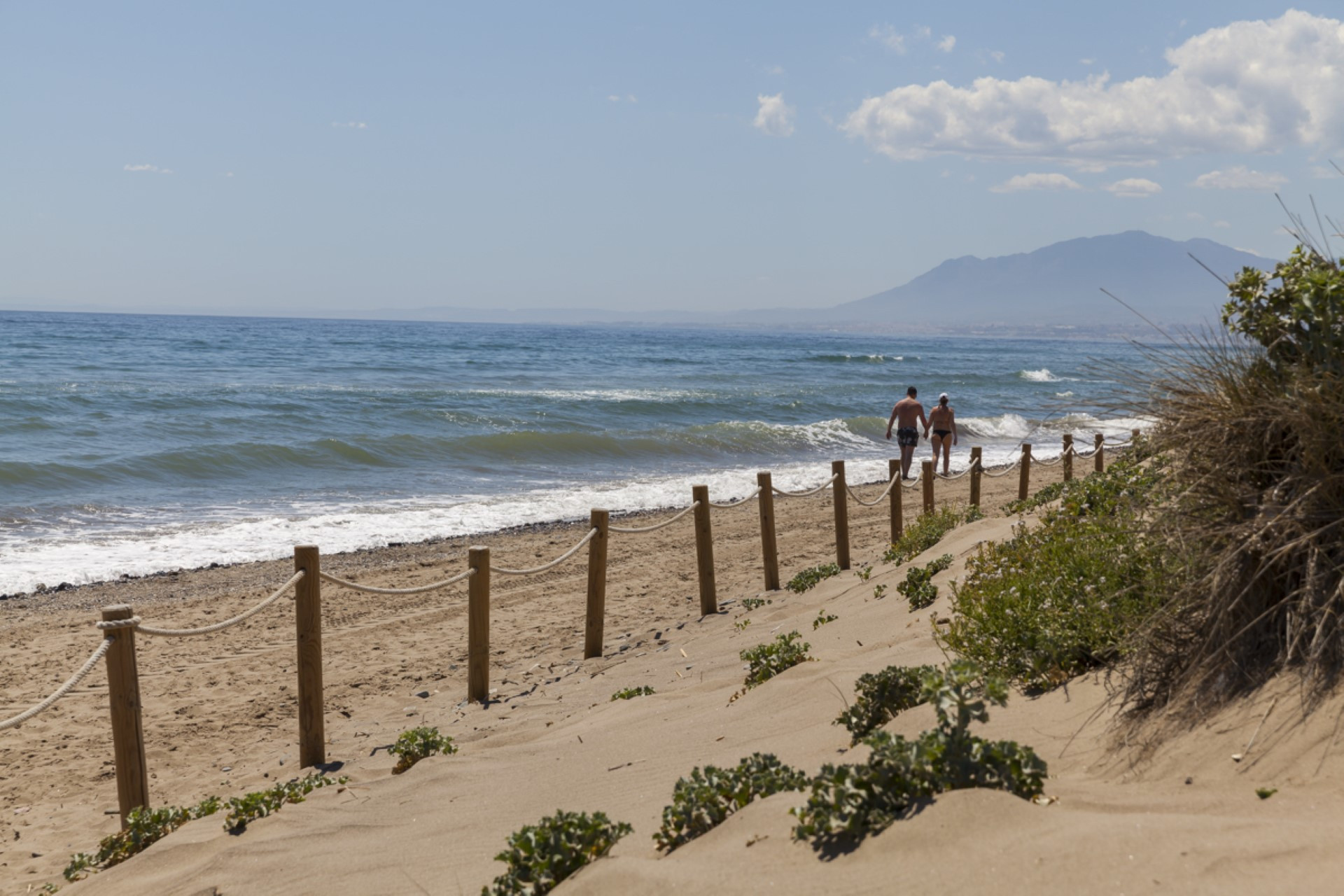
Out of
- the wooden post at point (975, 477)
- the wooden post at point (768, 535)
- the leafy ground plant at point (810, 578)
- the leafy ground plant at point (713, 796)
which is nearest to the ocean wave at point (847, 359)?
the wooden post at point (975, 477)

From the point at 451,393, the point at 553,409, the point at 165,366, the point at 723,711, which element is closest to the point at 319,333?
the point at 165,366

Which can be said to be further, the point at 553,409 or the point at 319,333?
the point at 319,333

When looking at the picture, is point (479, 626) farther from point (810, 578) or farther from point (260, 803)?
point (810, 578)

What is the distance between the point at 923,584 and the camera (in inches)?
270

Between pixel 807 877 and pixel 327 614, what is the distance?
809 cm

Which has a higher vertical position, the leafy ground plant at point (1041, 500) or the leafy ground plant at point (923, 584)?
the leafy ground plant at point (1041, 500)

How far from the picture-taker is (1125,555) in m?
4.33

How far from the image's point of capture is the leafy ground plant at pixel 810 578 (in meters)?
9.47

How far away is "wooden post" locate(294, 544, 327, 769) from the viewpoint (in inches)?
229

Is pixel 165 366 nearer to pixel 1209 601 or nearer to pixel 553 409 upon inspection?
pixel 553 409

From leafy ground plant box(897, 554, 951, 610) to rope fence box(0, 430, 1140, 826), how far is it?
1631 mm

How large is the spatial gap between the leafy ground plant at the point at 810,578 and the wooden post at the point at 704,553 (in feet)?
2.76

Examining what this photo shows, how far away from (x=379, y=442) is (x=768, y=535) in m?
13.8

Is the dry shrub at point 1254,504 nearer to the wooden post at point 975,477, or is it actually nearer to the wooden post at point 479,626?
the wooden post at point 479,626
